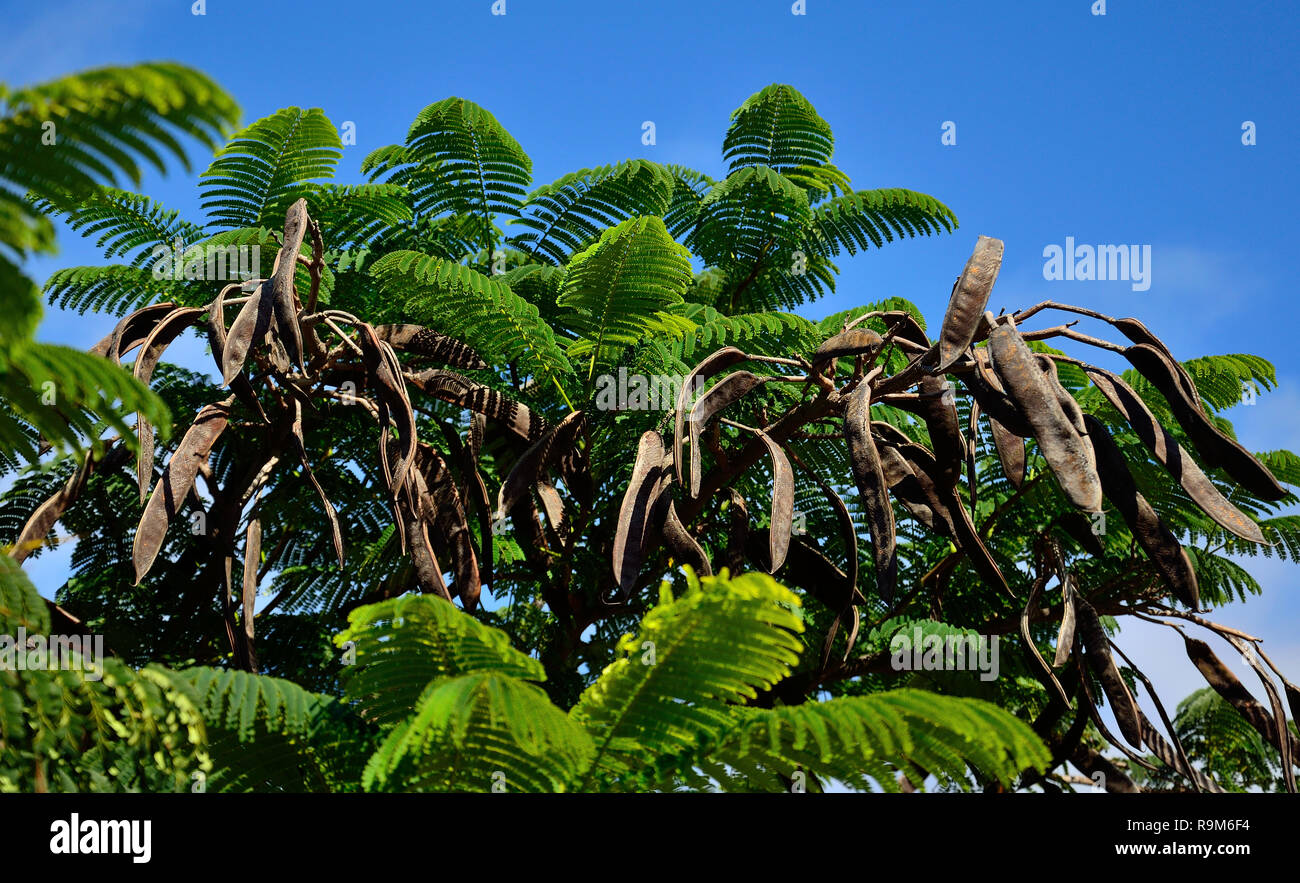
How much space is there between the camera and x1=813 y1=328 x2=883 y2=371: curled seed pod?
3.40 metres

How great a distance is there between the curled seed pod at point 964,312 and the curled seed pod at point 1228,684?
1.54m

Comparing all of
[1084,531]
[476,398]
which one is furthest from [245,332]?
[1084,531]

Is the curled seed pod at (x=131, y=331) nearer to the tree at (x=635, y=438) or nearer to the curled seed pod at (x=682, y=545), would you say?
the tree at (x=635, y=438)

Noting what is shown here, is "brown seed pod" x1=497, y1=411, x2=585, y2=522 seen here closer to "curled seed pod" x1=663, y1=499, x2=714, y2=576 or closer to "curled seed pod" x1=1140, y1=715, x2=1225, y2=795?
"curled seed pod" x1=663, y1=499, x2=714, y2=576

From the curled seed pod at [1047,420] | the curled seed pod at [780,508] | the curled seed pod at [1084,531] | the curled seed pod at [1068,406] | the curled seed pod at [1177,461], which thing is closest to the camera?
the curled seed pod at [1047,420]

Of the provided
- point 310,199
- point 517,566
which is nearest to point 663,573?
point 517,566

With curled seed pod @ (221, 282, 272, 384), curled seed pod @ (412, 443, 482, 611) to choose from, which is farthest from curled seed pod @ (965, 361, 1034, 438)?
curled seed pod @ (221, 282, 272, 384)

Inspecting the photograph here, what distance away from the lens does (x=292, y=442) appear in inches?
160

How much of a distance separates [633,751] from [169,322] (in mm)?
2269

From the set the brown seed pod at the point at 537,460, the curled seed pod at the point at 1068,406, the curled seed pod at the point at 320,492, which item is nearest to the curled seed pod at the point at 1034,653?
the curled seed pod at the point at 1068,406

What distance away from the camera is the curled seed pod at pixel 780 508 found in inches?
123

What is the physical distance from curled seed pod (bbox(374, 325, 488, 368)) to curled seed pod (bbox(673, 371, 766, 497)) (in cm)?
146

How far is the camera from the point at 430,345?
4578 millimetres
